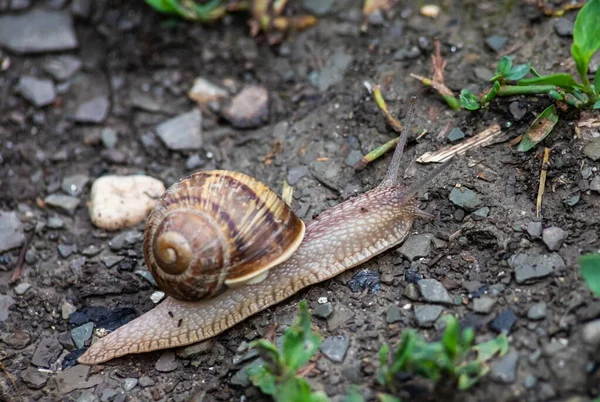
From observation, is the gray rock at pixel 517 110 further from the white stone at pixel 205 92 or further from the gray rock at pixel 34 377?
the gray rock at pixel 34 377

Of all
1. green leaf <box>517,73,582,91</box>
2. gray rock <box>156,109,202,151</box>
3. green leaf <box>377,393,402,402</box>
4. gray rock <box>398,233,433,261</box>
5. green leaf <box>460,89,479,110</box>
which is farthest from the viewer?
gray rock <box>156,109,202,151</box>

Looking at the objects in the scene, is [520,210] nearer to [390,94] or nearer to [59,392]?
[390,94]

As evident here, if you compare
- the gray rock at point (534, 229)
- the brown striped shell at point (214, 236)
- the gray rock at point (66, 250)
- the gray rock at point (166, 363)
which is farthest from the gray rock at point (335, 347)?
the gray rock at point (66, 250)

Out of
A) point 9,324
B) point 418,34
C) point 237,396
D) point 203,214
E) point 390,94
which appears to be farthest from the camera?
point 418,34

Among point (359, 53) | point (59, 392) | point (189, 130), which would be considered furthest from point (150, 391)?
point (359, 53)

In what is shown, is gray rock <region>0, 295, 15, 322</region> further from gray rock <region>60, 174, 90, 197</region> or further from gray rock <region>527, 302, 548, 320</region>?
gray rock <region>527, 302, 548, 320</region>

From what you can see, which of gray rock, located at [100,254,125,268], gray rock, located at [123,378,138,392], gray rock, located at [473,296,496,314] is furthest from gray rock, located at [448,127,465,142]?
gray rock, located at [123,378,138,392]

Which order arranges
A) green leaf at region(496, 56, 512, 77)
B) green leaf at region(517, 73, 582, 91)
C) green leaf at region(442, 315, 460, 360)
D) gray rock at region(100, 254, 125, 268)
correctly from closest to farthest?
green leaf at region(442, 315, 460, 360) → green leaf at region(517, 73, 582, 91) → green leaf at region(496, 56, 512, 77) → gray rock at region(100, 254, 125, 268)
